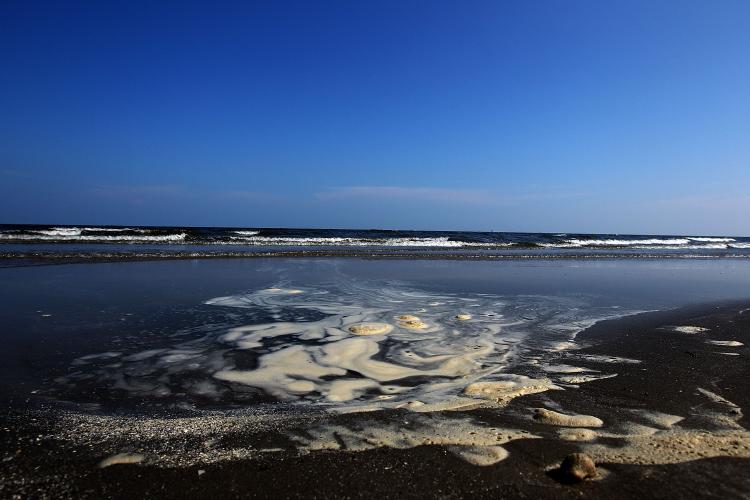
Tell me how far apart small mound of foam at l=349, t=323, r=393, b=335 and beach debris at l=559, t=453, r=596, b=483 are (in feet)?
12.5

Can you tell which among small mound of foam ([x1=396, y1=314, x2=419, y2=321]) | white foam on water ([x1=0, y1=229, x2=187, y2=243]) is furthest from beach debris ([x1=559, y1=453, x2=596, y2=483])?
white foam on water ([x1=0, y1=229, x2=187, y2=243])

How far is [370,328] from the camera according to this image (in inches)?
251

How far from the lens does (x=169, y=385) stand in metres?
4.05

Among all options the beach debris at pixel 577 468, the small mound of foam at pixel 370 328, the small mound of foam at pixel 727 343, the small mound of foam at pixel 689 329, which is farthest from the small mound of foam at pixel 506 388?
the small mound of foam at pixel 689 329

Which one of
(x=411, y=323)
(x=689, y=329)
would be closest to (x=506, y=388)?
(x=411, y=323)

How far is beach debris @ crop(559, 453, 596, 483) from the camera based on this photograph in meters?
2.42

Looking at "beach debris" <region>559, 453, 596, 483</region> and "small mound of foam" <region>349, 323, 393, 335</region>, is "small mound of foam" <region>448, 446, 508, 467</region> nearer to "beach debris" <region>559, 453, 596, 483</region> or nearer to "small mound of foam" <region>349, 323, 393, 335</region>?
"beach debris" <region>559, 453, 596, 483</region>

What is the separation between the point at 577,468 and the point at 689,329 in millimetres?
5619

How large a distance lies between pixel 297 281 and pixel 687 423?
9955 millimetres

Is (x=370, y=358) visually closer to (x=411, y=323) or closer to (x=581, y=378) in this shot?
(x=411, y=323)

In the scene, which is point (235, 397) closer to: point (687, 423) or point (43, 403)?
point (43, 403)

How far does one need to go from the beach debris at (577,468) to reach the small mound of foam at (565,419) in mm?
680

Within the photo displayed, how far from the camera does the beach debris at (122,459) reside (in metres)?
2.60

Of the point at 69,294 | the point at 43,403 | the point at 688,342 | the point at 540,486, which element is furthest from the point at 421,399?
the point at 69,294
